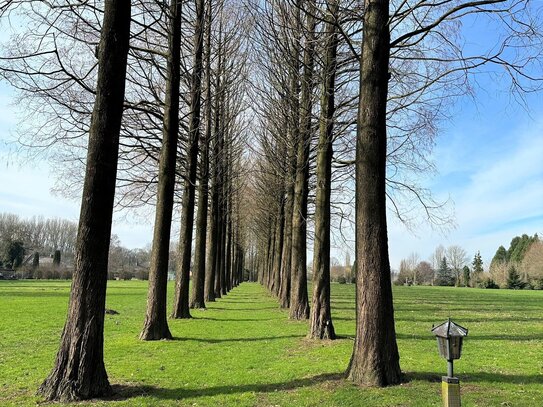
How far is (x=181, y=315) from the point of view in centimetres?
1583

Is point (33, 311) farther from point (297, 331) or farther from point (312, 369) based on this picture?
point (312, 369)

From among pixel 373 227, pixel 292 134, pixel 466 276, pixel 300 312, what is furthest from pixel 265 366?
pixel 466 276

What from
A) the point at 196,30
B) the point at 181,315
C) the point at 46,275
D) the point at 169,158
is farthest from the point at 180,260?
the point at 46,275

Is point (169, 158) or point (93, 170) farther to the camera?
point (169, 158)

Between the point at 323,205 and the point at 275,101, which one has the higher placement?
the point at 275,101

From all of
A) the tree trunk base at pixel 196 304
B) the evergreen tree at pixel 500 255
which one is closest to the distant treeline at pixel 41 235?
the tree trunk base at pixel 196 304

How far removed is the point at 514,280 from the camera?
236ft

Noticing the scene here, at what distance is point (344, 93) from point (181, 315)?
9281 millimetres

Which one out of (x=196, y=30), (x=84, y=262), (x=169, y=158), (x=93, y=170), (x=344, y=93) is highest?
(x=196, y=30)

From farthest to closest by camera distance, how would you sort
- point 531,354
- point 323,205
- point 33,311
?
point 33,311
point 323,205
point 531,354

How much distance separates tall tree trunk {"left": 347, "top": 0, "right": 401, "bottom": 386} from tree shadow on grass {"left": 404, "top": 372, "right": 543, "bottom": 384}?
49 cm

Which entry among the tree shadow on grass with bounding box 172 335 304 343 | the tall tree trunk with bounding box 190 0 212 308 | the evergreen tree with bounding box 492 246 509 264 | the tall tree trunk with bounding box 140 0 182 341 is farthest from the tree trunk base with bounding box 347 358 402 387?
the evergreen tree with bounding box 492 246 509 264

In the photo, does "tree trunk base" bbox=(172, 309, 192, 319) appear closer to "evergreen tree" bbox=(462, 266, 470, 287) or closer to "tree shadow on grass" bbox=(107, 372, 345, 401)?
"tree shadow on grass" bbox=(107, 372, 345, 401)

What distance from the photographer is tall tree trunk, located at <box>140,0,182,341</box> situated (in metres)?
11.5
